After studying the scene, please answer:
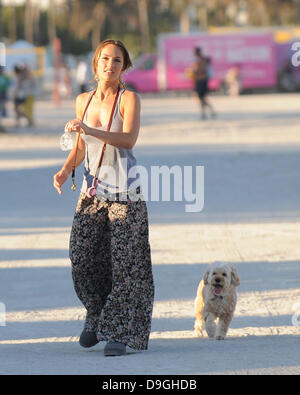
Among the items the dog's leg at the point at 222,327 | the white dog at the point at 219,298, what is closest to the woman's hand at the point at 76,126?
the white dog at the point at 219,298

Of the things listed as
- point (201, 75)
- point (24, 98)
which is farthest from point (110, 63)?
point (201, 75)

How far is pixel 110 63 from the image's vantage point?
21.0ft

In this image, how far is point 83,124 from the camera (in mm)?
6113

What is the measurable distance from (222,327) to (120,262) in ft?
2.90

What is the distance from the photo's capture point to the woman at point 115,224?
6336 millimetres

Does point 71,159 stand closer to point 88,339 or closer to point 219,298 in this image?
point 88,339

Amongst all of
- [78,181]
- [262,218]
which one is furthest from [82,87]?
[262,218]

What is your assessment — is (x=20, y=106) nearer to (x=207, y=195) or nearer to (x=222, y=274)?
(x=207, y=195)

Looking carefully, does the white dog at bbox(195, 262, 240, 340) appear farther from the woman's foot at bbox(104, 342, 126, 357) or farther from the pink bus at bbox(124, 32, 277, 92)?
the pink bus at bbox(124, 32, 277, 92)

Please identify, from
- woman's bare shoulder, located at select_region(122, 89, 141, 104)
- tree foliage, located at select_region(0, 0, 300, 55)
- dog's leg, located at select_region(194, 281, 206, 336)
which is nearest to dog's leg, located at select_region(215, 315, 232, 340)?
dog's leg, located at select_region(194, 281, 206, 336)

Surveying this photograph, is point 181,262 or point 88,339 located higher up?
point 88,339

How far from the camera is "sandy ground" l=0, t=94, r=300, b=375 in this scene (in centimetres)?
621

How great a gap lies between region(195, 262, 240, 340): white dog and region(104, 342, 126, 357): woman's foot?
776 mm

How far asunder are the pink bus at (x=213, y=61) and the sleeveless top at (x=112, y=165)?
44675mm
